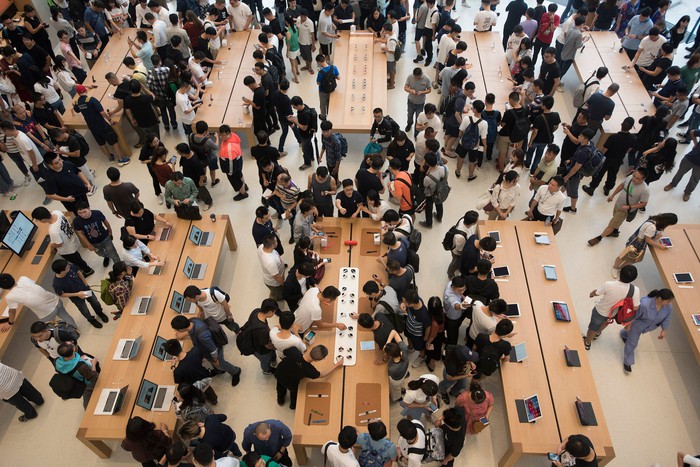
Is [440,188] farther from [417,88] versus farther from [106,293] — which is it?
[106,293]

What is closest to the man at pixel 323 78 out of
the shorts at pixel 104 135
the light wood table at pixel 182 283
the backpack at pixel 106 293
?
the light wood table at pixel 182 283

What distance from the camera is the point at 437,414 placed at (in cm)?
586

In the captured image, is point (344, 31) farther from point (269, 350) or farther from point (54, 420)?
point (54, 420)

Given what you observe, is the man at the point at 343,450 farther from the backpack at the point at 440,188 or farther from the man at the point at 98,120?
the man at the point at 98,120

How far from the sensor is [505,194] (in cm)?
702

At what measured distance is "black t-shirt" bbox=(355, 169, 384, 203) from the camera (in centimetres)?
718

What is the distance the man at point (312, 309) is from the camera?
5.56m

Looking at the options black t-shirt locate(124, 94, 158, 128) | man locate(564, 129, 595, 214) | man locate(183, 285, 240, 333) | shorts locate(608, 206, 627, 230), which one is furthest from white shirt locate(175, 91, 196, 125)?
shorts locate(608, 206, 627, 230)

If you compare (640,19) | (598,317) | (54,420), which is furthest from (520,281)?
(640,19)

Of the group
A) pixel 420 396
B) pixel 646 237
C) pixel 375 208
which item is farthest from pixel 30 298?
pixel 646 237

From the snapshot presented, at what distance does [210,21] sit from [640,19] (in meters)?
8.79

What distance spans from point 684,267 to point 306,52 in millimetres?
8324

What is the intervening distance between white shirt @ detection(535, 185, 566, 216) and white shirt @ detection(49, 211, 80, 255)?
21.2 feet

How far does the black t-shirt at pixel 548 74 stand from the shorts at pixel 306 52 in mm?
4892
